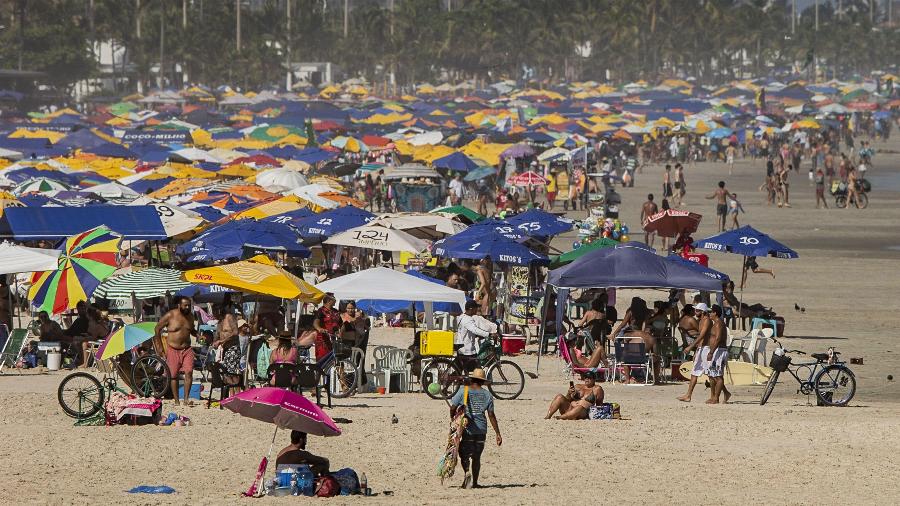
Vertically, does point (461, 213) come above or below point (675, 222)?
below

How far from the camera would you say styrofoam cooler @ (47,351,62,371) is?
1928 centimetres

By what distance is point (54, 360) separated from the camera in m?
19.3

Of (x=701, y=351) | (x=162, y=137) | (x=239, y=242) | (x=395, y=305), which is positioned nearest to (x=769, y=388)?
(x=701, y=351)

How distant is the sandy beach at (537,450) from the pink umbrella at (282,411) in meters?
0.86

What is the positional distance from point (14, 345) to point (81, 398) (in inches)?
136

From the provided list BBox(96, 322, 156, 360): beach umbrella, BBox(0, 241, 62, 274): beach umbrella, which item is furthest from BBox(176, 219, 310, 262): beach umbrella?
BBox(96, 322, 156, 360): beach umbrella

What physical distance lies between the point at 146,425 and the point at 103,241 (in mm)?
3801

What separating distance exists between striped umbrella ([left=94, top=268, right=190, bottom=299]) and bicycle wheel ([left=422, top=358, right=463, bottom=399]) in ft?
9.72

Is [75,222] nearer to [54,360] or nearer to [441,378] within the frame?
[54,360]

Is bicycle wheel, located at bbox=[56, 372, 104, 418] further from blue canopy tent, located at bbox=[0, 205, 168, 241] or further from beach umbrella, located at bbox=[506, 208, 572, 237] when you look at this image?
beach umbrella, located at bbox=[506, 208, 572, 237]

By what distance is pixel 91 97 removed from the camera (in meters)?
102

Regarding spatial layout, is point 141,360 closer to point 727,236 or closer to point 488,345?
point 488,345

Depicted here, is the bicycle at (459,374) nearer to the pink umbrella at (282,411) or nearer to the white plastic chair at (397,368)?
the white plastic chair at (397,368)

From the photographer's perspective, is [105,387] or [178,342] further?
[178,342]
